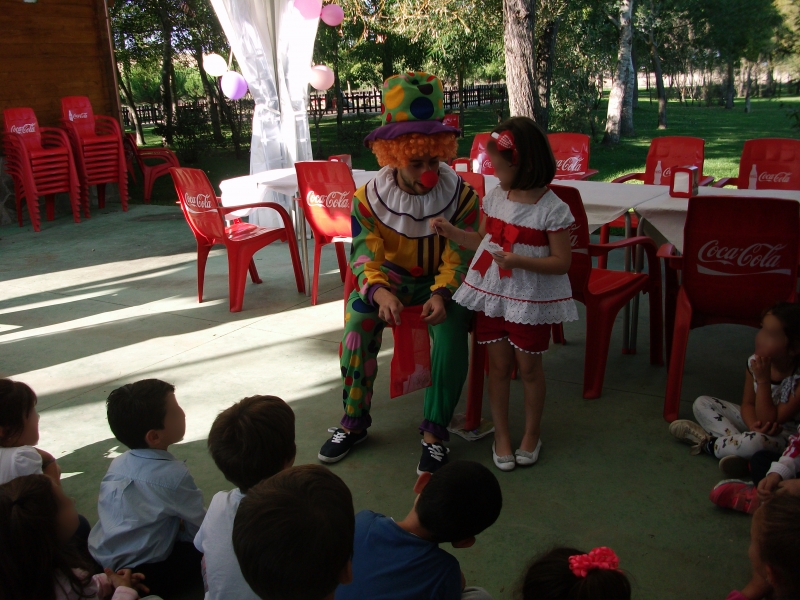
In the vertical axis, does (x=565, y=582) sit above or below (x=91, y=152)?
below

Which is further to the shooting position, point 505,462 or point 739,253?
point 739,253

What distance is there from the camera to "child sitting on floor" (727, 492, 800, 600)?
1393mm

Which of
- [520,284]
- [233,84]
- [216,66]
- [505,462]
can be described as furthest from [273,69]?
[505,462]

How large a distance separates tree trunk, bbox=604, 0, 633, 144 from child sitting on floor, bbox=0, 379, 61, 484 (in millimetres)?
15001

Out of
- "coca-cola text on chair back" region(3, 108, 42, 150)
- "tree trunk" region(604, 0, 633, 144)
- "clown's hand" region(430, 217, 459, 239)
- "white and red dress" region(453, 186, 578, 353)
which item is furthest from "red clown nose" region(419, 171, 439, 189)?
"tree trunk" region(604, 0, 633, 144)

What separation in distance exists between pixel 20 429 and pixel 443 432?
60.0 inches

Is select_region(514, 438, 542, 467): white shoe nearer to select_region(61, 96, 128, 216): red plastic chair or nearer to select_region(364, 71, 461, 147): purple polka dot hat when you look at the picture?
select_region(364, 71, 461, 147): purple polka dot hat

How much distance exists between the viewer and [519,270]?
9.16 ft

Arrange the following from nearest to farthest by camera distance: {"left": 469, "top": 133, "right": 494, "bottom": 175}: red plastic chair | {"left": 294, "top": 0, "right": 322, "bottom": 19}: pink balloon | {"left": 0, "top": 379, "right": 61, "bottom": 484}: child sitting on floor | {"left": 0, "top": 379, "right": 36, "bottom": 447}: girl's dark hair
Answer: {"left": 0, "top": 379, "right": 61, "bottom": 484}: child sitting on floor < {"left": 0, "top": 379, "right": 36, "bottom": 447}: girl's dark hair < {"left": 469, "top": 133, "right": 494, "bottom": 175}: red plastic chair < {"left": 294, "top": 0, "right": 322, "bottom": 19}: pink balloon

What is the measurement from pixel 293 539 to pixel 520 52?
261 inches

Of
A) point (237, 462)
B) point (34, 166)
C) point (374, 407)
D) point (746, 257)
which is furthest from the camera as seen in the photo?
point (34, 166)

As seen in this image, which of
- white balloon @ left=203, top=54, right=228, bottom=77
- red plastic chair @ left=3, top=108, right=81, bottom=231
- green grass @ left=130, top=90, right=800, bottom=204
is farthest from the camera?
green grass @ left=130, top=90, right=800, bottom=204

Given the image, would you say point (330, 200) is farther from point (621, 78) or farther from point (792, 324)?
point (621, 78)

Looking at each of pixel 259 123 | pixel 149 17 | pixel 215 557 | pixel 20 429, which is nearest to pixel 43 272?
pixel 259 123
